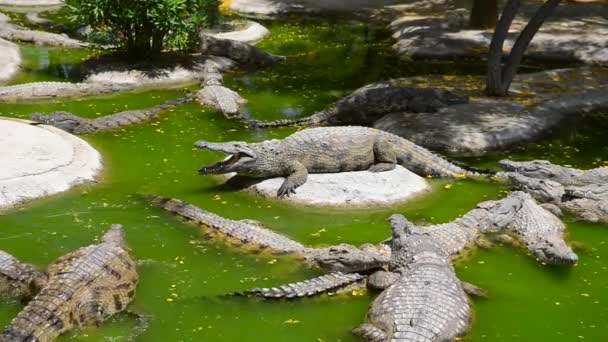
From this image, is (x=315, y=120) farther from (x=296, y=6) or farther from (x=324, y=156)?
(x=296, y=6)

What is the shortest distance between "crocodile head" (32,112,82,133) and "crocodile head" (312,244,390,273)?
600 cm

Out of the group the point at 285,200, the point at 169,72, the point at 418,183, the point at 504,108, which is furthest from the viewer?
the point at 169,72

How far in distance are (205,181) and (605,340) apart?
18.2 ft

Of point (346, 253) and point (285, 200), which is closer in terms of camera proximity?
point (346, 253)

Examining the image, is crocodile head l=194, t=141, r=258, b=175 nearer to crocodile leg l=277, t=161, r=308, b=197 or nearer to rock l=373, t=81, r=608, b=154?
crocodile leg l=277, t=161, r=308, b=197

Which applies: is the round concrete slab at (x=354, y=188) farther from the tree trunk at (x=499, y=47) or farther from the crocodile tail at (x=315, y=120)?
the tree trunk at (x=499, y=47)

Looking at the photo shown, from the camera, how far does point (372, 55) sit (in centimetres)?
1889

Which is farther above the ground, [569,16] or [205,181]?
[569,16]

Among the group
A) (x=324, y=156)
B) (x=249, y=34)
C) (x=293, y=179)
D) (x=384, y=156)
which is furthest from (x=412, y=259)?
(x=249, y=34)

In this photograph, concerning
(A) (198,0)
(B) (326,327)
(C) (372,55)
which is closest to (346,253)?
(B) (326,327)

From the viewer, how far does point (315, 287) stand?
6961 millimetres

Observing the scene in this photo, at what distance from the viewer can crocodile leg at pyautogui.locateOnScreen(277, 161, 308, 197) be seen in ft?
30.9

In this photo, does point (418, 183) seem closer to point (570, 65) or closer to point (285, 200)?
point (285, 200)

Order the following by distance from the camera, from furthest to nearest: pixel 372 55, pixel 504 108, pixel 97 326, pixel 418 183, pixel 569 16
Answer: pixel 569 16
pixel 372 55
pixel 504 108
pixel 418 183
pixel 97 326
